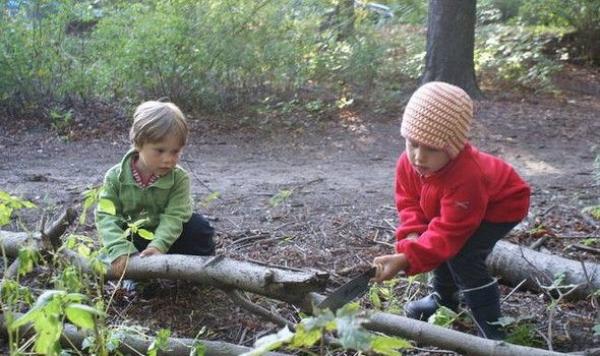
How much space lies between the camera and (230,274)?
9.82ft

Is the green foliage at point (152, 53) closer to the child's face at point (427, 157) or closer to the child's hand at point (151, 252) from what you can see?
the child's hand at point (151, 252)

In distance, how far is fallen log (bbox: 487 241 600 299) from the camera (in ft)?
11.8

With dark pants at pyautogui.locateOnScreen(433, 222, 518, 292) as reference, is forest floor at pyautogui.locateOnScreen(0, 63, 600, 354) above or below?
below

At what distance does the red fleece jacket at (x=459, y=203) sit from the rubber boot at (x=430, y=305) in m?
0.49

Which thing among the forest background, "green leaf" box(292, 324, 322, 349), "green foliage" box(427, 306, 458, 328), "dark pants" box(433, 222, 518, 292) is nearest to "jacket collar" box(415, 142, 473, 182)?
"dark pants" box(433, 222, 518, 292)

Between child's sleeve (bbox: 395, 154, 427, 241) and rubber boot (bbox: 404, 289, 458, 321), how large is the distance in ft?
1.47

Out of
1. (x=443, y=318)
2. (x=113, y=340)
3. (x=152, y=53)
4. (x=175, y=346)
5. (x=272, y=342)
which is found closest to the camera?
Result: (x=272, y=342)

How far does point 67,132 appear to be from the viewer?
9.13m

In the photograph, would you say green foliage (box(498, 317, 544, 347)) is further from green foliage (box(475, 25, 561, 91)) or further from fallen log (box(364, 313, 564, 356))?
green foliage (box(475, 25, 561, 91))

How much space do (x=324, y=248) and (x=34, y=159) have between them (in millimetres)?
4772

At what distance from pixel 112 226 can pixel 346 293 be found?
141cm

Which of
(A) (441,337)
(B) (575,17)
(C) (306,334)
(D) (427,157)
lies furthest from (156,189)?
(B) (575,17)

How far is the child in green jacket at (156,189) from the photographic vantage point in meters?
3.63

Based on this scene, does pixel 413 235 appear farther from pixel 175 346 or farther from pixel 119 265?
pixel 119 265
